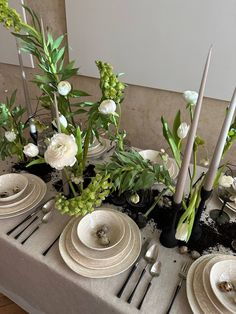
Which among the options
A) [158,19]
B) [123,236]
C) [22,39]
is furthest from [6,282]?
[158,19]

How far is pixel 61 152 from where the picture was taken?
57cm

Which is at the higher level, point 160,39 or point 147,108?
point 160,39

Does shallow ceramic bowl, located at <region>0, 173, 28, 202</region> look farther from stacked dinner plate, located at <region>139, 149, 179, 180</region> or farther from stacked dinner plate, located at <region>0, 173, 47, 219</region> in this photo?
stacked dinner plate, located at <region>139, 149, 179, 180</region>

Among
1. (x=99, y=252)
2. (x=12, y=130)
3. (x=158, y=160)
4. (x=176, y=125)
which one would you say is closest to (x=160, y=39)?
(x=158, y=160)

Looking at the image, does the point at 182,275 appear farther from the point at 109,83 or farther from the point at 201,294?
the point at 109,83

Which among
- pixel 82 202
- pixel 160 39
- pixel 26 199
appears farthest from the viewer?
pixel 160 39

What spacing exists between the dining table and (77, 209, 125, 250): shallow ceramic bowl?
0.27ft

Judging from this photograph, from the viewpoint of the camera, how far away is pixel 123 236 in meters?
0.69

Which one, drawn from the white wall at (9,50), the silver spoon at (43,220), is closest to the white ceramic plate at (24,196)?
the silver spoon at (43,220)

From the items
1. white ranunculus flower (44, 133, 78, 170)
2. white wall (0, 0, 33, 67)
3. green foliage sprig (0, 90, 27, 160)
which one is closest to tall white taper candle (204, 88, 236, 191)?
white ranunculus flower (44, 133, 78, 170)

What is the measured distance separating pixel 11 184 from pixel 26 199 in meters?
0.11

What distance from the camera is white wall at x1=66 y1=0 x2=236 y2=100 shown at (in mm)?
1165

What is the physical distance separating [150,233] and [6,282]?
2.09 ft

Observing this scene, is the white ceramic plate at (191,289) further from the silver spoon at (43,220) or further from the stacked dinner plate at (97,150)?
the stacked dinner plate at (97,150)
